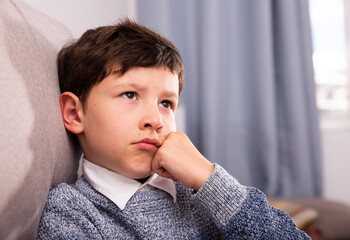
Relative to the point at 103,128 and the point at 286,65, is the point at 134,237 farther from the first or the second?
the point at 286,65

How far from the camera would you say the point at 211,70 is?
2.33 metres

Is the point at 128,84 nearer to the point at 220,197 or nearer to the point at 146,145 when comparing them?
the point at 146,145

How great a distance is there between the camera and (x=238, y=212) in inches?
28.8

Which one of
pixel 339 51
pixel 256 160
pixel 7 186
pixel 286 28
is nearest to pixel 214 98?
pixel 256 160

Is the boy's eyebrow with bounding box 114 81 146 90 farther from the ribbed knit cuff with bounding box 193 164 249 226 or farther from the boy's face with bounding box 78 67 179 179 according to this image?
the ribbed knit cuff with bounding box 193 164 249 226

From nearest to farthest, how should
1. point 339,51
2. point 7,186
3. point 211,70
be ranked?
point 7,186 < point 211,70 < point 339,51

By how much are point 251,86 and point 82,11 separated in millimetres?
1283

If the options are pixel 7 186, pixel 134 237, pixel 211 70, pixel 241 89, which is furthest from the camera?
pixel 241 89

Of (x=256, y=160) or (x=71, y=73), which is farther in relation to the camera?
(x=256, y=160)

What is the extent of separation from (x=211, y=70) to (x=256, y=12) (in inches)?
20.2

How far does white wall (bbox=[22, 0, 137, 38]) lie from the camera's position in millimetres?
1365

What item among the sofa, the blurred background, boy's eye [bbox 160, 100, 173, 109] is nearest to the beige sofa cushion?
the sofa

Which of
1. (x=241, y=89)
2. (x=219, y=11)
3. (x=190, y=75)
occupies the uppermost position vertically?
(x=219, y=11)

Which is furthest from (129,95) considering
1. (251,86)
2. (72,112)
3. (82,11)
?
(251,86)
